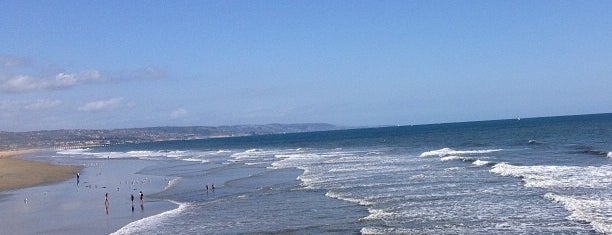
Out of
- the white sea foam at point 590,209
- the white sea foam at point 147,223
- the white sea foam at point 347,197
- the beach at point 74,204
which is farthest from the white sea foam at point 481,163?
the white sea foam at point 147,223

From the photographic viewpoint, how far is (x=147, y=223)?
25938 mm

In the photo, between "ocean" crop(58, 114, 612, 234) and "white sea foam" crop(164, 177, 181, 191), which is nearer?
"ocean" crop(58, 114, 612, 234)

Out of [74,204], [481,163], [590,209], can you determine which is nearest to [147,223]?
[74,204]

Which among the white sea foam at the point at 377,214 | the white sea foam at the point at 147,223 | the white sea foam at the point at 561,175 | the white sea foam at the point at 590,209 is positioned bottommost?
the white sea foam at the point at 147,223

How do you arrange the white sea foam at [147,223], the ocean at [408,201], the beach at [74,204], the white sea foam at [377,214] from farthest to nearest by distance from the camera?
1. the beach at [74,204]
2. the white sea foam at [147,223]
3. the white sea foam at [377,214]
4. the ocean at [408,201]

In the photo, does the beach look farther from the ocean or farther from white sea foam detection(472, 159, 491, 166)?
white sea foam detection(472, 159, 491, 166)

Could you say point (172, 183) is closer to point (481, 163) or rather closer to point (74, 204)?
point (74, 204)

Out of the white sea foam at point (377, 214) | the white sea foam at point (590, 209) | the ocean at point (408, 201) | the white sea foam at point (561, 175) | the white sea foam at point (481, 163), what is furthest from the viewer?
the white sea foam at point (481, 163)

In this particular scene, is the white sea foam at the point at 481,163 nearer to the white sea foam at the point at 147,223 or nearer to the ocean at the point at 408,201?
the ocean at the point at 408,201

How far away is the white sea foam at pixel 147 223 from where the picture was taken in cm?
2423

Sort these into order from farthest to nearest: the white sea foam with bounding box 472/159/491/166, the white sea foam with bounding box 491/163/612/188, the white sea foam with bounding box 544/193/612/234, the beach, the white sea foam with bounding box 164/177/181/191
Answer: the white sea foam with bounding box 472/159/491/166
the white sea foam with bounding box 164/177/181/191
the white sea foam with bounding box 491/163/612/188
the beach
the white sea foam with bounding box 544/193/612/234

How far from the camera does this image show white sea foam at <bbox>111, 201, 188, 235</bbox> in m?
24.2

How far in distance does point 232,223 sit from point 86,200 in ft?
47.0

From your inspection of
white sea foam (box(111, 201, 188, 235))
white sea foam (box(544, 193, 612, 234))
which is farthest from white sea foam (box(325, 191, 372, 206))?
white sea foam (box(544, 193, 612, 234))
